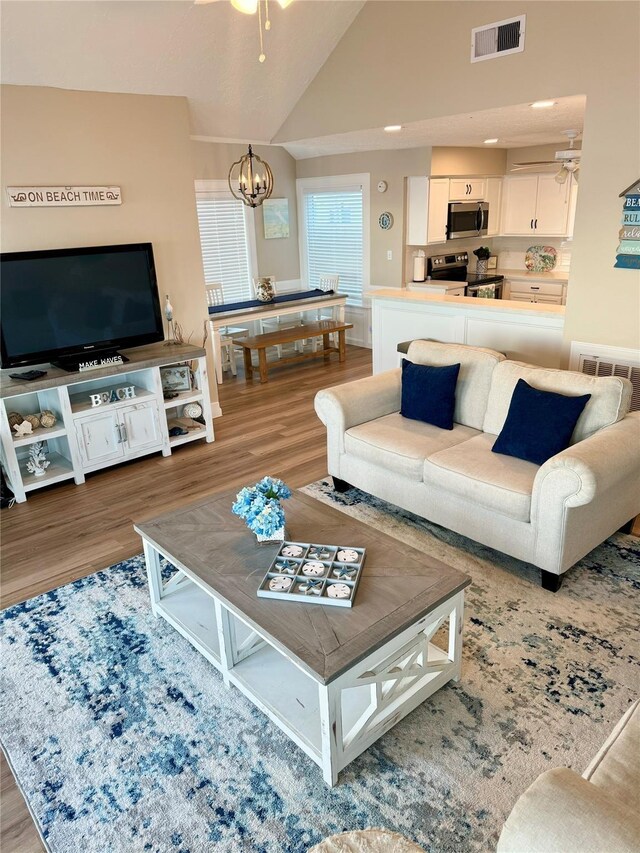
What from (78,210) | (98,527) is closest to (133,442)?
(98,527)

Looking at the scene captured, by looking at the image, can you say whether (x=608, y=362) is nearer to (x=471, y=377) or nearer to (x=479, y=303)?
(x=471, y=377)

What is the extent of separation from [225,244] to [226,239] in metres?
0.06

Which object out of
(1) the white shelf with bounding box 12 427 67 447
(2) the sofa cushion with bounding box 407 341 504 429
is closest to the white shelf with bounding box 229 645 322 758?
(2) the sofa cushion with bounding box 407 341 504 429

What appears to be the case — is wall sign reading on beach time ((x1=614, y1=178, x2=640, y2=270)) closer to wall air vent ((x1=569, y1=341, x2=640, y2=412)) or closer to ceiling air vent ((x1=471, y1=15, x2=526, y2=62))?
wall air vent ((x1=569, y1=341, x2=640, y2=412))

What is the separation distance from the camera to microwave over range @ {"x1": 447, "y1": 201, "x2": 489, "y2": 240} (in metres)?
6.96

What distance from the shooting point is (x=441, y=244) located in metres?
7.30

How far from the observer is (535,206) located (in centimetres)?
732

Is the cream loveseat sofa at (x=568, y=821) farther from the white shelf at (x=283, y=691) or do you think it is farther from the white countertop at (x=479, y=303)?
the white countertop at (x=479, y=303)

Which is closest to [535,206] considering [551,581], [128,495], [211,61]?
[211,61]

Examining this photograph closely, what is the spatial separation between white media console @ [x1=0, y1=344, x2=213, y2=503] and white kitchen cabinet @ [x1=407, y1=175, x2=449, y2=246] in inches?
131

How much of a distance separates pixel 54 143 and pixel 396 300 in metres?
2.86

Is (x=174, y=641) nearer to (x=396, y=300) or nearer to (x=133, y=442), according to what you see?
(x=133, y=442)

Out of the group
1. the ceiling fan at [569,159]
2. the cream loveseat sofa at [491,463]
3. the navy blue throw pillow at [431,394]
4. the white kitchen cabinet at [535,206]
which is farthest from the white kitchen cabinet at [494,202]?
the navy blue throw pillow at [431,394]

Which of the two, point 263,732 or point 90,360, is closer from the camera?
point 263,732
